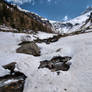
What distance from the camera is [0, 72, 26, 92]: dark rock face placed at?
497 cm

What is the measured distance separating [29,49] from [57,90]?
5.76 m

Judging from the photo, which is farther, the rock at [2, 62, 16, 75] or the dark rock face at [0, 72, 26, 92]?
the rock at [2, 62, 16, 75]

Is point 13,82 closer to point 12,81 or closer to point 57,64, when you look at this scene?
point 12,81

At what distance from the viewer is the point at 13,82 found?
535 cm

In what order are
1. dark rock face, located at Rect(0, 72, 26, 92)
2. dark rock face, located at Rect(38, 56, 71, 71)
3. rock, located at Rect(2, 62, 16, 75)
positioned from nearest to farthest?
dark rock face, located at Rect(0, 72, 26, 92) → rock, located at Rect(2, 62, 16, 75) → dark rock face, located at Rect(38, 56, 71, 71)

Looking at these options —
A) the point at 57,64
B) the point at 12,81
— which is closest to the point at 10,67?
the point at 12,81

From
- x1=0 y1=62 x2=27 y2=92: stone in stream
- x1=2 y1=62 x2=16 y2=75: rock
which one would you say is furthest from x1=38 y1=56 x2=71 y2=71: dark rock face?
x1=2 y1=62 x2=16 y2=75: rock

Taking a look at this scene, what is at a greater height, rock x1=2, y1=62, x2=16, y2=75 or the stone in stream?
rock x1=2, y1=62, x2=16, y2=75

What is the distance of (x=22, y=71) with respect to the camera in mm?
6363

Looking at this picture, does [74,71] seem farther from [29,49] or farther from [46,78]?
[29,49]

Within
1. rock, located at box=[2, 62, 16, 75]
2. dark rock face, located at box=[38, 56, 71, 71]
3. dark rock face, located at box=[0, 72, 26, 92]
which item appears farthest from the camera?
dark rock face, located at box=[38, 56, 71, 71]

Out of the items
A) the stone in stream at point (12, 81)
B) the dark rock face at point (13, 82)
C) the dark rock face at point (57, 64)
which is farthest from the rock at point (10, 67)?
the dark rock face at point (57, 64)

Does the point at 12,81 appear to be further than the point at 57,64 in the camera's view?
No

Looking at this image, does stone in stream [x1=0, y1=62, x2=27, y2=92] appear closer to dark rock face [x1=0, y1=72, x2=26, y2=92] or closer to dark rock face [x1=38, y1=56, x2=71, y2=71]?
dark rock face [x1=0, y1=72, x2=26, y2=92]
